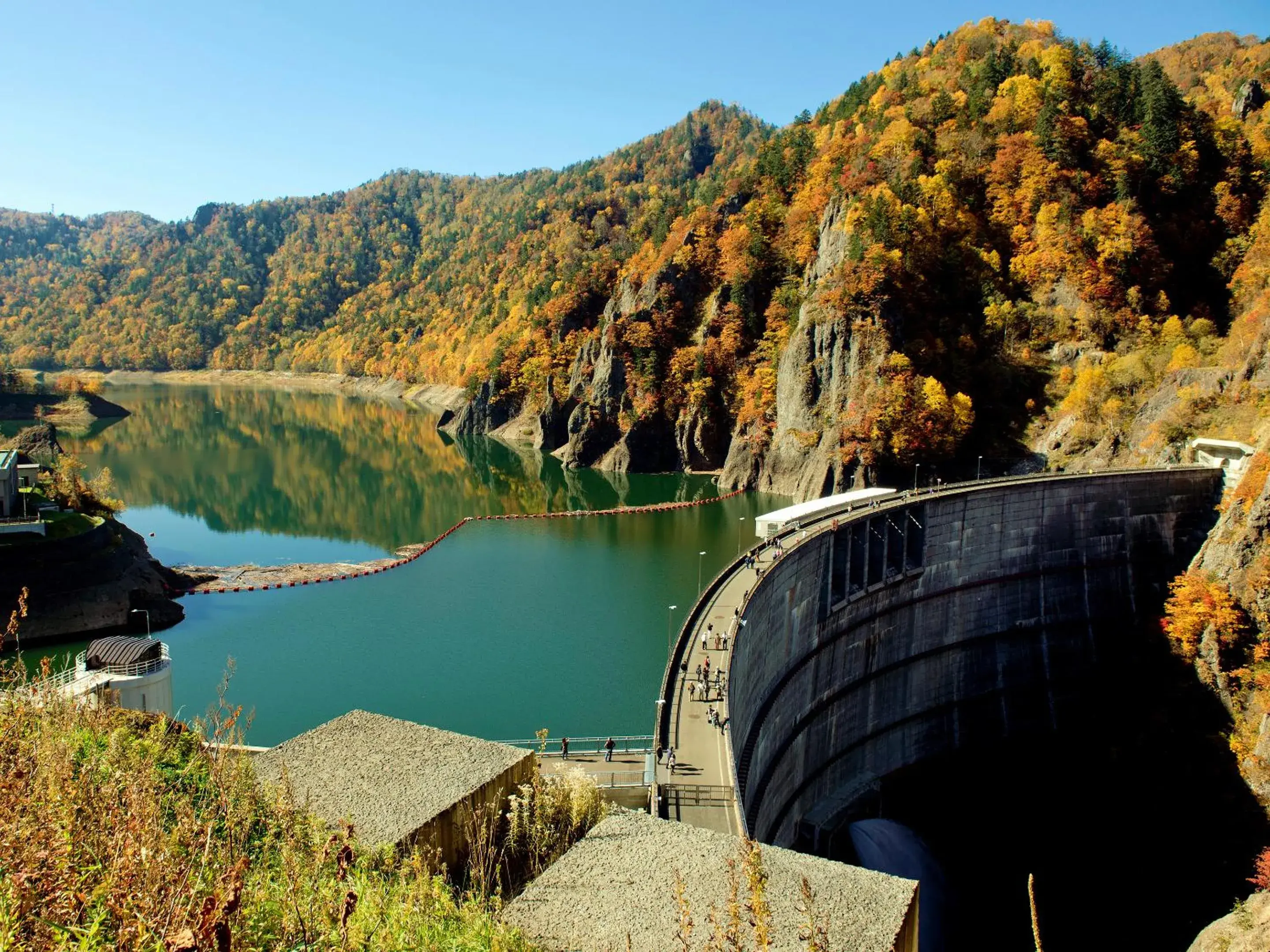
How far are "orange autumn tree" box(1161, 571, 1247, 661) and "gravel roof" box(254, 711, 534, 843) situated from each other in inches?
1342

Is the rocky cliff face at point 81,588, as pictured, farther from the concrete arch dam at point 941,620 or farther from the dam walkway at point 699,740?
the concrete arch dam at point 941,620

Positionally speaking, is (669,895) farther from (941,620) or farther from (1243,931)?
(941,620)

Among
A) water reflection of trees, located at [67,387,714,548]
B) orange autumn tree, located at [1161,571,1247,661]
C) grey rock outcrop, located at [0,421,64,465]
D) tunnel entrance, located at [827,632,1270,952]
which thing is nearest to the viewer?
tunnel entrance, located at [827,632,1270,952]

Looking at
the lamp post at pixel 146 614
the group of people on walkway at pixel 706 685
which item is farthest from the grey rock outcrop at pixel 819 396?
the lamp post at pixel 146 614

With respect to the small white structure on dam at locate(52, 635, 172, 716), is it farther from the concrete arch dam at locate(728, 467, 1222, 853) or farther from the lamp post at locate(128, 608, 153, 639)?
the concrete arch dam at locate(728, 467, 1222, 853)

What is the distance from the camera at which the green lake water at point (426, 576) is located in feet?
117

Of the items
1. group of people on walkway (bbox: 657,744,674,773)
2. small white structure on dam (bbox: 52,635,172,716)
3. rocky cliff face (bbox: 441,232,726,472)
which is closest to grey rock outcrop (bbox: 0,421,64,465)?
small white structure on dam (bbox: 52,635,172,716)

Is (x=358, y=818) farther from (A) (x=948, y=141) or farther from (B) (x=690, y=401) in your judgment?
(A) (x=948, y=141)

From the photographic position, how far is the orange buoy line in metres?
52.8

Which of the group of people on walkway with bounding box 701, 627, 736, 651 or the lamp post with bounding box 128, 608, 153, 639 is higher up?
the group of people on walkway with bounding box 701, 627, 736, 651

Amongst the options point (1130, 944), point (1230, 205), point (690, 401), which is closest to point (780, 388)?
point (690, 401)

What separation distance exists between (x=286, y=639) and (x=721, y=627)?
2328 centimetres

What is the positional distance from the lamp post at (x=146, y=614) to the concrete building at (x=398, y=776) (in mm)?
32447

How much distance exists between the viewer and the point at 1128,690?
41.2 meters
